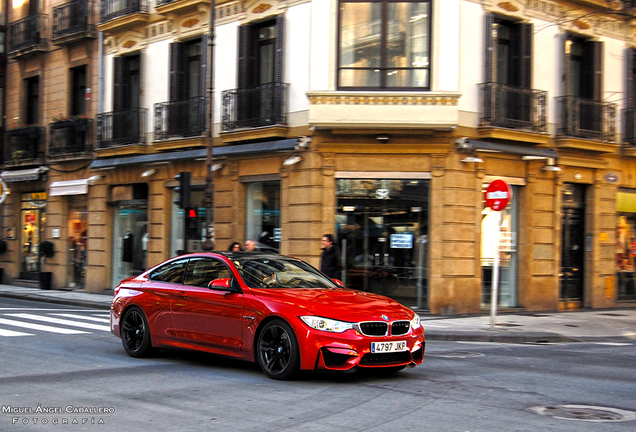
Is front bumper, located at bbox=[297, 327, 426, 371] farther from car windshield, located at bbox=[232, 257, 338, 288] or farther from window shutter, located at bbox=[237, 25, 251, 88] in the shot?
window shutter, located at bbox=[237, 25, 251, 88]

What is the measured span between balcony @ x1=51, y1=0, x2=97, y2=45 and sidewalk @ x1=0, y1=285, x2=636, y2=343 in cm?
953

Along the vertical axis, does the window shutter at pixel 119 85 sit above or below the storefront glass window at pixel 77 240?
above

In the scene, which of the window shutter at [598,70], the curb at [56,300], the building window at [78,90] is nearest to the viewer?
the curb at [56,300]

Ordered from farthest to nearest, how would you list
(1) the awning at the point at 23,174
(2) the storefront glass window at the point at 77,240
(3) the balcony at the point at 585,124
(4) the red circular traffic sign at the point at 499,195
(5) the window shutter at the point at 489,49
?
(1) the awning at the point at 23,174
(2) the storefront glass window at the point at 77,240
(3) the balcony at the point at 585,124
(5) the window shutter at the point at 489,49
(4) the red circular traffic sign at the point at 499,195

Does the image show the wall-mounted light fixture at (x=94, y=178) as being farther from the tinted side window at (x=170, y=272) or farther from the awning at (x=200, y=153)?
the tinted side window at (x=170, y=272)

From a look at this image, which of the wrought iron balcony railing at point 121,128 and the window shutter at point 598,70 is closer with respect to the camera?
the window shutter at point 598,70

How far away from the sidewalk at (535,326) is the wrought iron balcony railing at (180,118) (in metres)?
5.31

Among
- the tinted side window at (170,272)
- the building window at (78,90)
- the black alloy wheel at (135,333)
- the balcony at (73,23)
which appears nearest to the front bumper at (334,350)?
the tinted side window at (170,272)

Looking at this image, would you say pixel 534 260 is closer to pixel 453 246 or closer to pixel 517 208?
pixel 517 208

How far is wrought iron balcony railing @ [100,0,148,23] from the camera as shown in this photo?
23.5m

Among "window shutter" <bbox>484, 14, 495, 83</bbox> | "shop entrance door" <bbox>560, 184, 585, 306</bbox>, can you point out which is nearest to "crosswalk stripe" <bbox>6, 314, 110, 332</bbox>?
"window shutter" <bbox>484, 14, 495, 83</bbox>

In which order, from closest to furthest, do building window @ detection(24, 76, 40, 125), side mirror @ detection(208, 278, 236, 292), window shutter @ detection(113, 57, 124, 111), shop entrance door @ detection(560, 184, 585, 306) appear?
side mirror @ detection(208, 278, 236, 292)
shop entrance door @ detection(560, 184, 585, 306)
window shutter @ detection(113, 57, 124, 111)
building window @ detection(24, 76, 40, 125)

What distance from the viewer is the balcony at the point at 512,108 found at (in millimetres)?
18594

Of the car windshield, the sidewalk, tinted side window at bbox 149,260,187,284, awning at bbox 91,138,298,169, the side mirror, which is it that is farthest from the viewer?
awning at bbox 91,138,298,169
